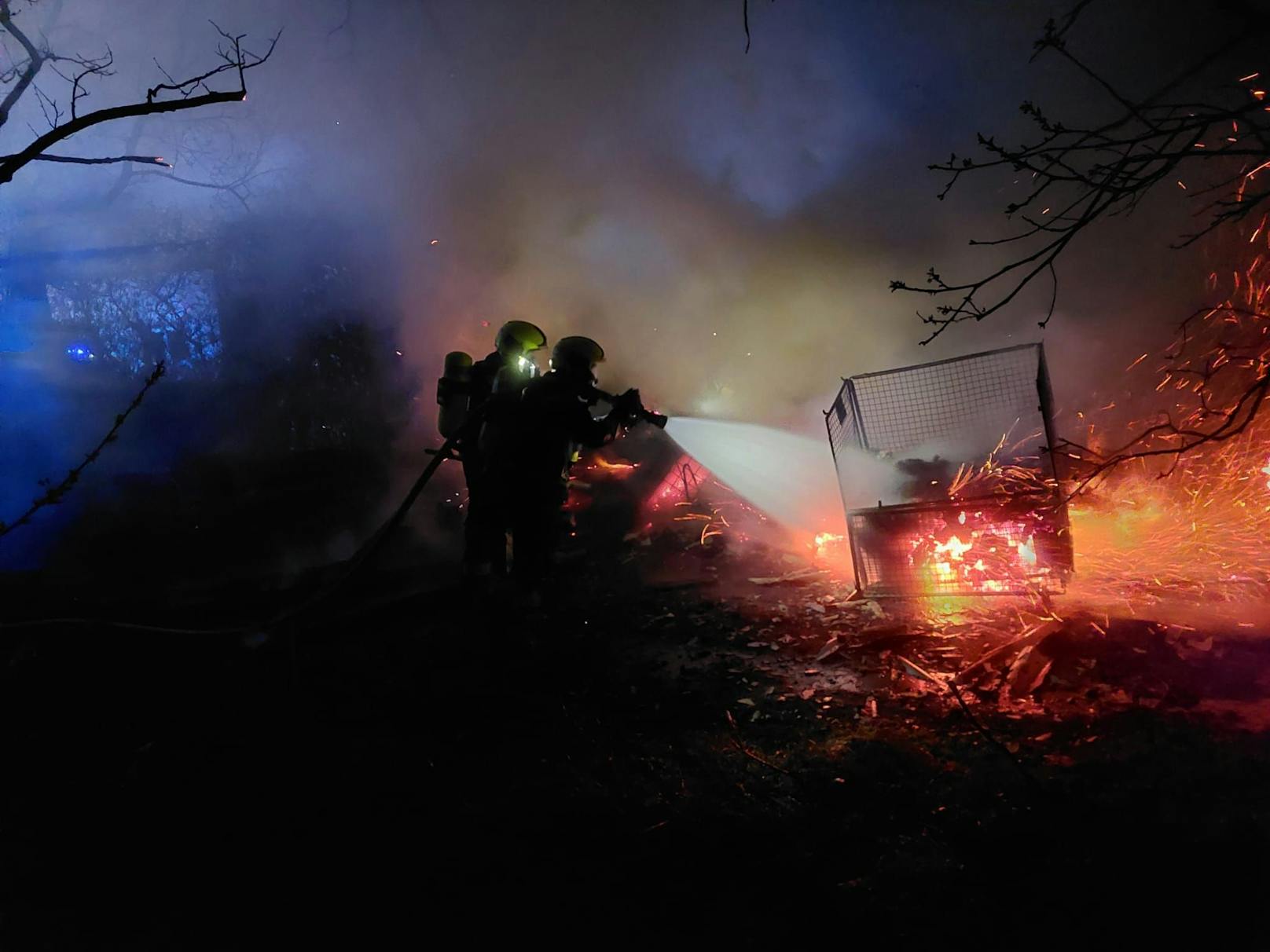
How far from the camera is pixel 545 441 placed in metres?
5.61

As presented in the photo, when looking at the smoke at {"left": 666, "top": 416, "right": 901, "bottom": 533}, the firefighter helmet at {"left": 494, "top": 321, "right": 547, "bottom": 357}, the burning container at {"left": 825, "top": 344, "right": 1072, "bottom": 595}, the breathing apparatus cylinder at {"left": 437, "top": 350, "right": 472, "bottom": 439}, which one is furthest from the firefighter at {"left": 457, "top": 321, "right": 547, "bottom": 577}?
the smoke at {"left": 666, "top": 416, "right": 901, "bottom": 533}

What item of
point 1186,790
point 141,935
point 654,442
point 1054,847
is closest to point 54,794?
point 141,935

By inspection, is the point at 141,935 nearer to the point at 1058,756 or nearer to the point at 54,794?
the point at 54,794

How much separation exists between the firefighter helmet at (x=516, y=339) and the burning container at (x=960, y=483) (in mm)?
3474

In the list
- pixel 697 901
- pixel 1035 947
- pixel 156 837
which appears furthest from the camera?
pixel 156 837

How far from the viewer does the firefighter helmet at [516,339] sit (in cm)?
645

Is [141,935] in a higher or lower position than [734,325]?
lower

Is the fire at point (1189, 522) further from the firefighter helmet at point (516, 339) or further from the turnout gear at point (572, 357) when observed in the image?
the firefighter helmet at point (516, 339)

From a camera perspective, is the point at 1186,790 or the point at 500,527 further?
the point at 500,527

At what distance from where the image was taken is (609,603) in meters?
6.32

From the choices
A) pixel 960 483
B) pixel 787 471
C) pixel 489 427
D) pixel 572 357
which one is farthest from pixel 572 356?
pixel 787 471

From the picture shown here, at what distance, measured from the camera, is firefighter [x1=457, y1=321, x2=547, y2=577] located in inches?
222

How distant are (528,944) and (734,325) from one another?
14.0 metres

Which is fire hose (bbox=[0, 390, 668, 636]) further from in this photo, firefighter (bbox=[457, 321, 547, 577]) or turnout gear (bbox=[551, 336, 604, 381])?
turnout gear (bbox=[551, 336, 604, 381])
